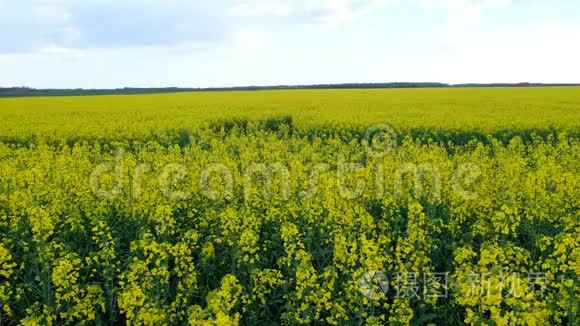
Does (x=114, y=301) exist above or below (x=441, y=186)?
below

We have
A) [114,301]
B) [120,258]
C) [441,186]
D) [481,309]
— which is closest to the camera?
[481,309]

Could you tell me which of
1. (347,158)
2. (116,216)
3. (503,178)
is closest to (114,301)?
(116,216)

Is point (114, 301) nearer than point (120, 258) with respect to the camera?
Yes

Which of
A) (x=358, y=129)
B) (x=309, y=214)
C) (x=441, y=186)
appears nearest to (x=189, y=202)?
(x=309, y=214)

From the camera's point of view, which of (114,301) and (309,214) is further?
(309,214)

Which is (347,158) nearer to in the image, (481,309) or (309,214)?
(309,214)

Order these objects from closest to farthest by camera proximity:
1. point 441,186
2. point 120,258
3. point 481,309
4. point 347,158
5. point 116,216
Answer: point 481,309
point 120,258
point 116,216
point 441,186
point 347,158

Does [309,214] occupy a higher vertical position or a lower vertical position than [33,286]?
higher

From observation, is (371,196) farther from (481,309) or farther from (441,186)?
(481,309)

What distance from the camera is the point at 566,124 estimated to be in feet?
59.0

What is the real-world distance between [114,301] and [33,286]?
956 mm

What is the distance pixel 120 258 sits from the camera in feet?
22.2

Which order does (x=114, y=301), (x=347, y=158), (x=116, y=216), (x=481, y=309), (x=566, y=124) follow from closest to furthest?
(x=481, y=309) < (x=114, y=301) < (x=116, y=216) < (x=347, y=158) < (x=566, y=124)

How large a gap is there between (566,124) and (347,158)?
9.62 metres
